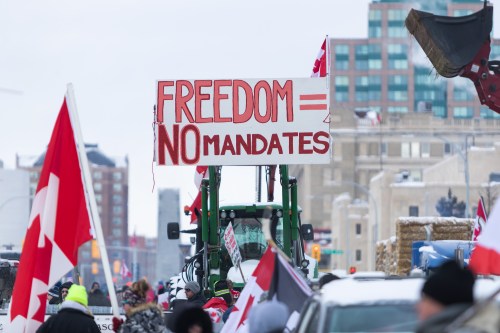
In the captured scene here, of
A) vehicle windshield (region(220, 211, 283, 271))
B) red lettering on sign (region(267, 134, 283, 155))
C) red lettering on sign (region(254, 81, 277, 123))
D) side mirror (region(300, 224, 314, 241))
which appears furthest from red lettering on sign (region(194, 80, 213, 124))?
side mirror (region(300, 224, 314, 241))

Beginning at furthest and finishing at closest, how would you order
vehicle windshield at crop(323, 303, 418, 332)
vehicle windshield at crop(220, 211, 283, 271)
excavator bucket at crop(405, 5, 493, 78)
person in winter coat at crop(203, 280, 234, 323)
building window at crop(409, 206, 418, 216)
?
building window at crop(409, 206, 418, 216), vehicle windshield at crop(220, 211, 283, 271), person in winter coat at crop(203, 280, 234, 323), excavator bucket at crop(405, 5, 493, 78), vehicle windshield at crop(323, 303, 418, 332)

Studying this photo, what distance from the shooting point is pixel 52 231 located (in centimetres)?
1225

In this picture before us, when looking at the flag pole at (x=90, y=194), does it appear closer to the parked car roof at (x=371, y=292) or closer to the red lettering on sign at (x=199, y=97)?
the parked car roof at (x=371, y=292)

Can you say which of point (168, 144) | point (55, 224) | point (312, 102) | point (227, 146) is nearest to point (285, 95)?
point (312, 102)

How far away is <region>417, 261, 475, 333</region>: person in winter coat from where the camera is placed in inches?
282

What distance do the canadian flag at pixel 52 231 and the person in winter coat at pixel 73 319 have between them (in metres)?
0.15

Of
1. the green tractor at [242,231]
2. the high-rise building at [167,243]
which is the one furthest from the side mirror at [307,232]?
the high-rise building at [167,243]

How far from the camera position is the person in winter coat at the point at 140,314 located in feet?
39.2

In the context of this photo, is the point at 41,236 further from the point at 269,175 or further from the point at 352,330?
the point at 269,175

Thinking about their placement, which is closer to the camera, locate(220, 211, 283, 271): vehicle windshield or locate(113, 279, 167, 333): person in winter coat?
locate(113, 279, 167, 333): person in winter coat

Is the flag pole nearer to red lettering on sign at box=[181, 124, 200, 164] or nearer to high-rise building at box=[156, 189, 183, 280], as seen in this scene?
red lettering on sign at box=[181, 124, 200, 164]

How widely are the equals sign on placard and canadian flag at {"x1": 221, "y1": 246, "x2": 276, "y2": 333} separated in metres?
7.41

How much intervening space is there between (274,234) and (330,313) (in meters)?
13.4

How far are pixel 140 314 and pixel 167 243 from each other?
279ft
